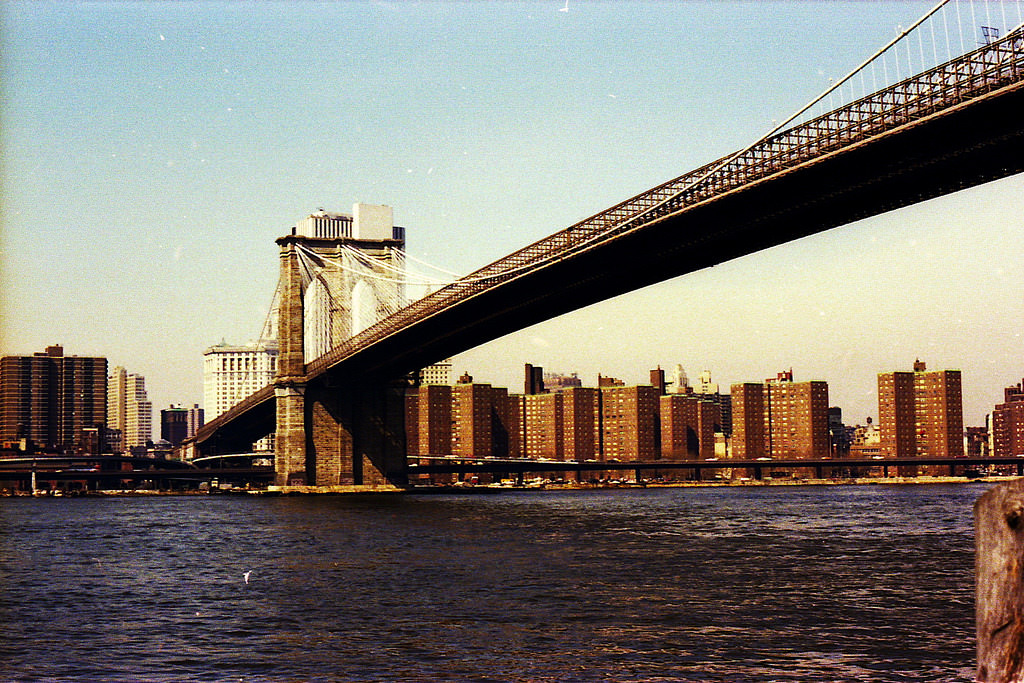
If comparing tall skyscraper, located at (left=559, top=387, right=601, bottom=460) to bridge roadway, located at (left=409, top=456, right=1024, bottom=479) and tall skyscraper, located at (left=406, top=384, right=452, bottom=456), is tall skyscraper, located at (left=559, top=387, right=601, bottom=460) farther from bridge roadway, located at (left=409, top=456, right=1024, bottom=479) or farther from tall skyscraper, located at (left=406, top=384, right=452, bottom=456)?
bridge roadway, located at (left=409, top=456, right=1024, bottom=479)

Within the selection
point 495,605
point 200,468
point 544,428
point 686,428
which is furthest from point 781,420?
point 495,605

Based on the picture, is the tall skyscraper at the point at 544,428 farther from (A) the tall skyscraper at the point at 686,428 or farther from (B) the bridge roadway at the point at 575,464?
(B) the bridge roadway at the point at 575,464

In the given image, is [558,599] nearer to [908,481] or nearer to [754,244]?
[754,244]

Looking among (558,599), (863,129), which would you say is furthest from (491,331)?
(558,599)

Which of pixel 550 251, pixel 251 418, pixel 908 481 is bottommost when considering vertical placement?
pixel 908 481

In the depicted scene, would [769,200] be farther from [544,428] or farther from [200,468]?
[544,428]

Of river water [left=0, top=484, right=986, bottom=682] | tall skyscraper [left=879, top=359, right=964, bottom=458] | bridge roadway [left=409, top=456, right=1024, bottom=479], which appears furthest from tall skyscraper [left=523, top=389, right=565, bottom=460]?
river water [left=0, top=484, right=986, bottom=682]
